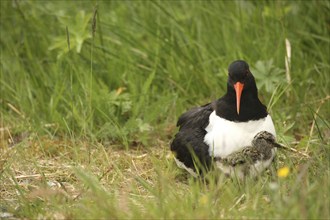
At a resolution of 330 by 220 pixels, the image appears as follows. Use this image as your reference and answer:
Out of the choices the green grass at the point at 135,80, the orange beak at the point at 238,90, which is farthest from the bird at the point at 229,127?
the green grass at the point at 135,80

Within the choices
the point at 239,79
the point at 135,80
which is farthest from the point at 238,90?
the point at 135,80

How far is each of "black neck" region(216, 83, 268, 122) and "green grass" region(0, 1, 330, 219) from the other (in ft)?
1.20

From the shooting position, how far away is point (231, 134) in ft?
14.1

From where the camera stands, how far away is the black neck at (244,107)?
14.4ft

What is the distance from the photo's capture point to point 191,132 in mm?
4602

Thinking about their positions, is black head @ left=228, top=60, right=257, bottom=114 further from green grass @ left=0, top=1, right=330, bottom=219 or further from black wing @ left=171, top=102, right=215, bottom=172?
green grass @ left=0, top=1, right=330, bottom=219

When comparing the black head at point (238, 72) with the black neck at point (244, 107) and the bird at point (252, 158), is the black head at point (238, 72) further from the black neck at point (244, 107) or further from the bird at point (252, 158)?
the bird at point (252, 158)

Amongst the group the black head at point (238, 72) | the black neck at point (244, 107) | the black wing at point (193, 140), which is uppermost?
the black head at point (238, 72)

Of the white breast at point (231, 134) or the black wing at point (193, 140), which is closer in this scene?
the white breast at point (231, 134)

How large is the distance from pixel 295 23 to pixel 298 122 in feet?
3.80

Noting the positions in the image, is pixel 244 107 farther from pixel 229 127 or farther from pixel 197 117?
pixel 197 117

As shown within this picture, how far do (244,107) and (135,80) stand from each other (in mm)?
1779

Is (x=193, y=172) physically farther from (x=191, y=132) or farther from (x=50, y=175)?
(x=50, y=175)

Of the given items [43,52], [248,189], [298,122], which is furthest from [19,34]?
[248,189]
